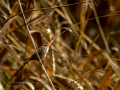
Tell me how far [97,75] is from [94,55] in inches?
42.5

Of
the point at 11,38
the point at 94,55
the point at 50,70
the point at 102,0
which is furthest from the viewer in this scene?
the point at 102,0

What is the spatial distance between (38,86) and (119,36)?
346 cm

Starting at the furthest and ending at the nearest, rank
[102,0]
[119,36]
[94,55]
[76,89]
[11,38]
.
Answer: [102,0] < [119,36] < [11,38] < [94,55] < [76,89]

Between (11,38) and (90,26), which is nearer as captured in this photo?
(11,38)

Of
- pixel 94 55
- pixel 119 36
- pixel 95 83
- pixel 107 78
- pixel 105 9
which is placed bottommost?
pixel 95 83

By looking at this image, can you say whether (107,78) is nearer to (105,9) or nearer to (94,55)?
(94,55)

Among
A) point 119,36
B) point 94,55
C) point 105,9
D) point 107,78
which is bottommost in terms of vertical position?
point 107,78

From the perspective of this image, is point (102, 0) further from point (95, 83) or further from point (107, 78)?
point (107, 78)

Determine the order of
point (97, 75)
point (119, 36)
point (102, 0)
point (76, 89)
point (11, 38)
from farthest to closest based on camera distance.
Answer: point (102, 0) < point (119, 36) < point (97, 75) < point (11, 38) < point (76, 89)

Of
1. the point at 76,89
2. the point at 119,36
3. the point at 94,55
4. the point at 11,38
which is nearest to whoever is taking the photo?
the point at 76,89

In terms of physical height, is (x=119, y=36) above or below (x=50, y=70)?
above

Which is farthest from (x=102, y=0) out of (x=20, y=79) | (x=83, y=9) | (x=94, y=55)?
(x=20, y=79)

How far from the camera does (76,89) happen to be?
1685mm

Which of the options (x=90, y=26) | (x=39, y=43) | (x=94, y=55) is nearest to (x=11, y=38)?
(x=39, y=43)
